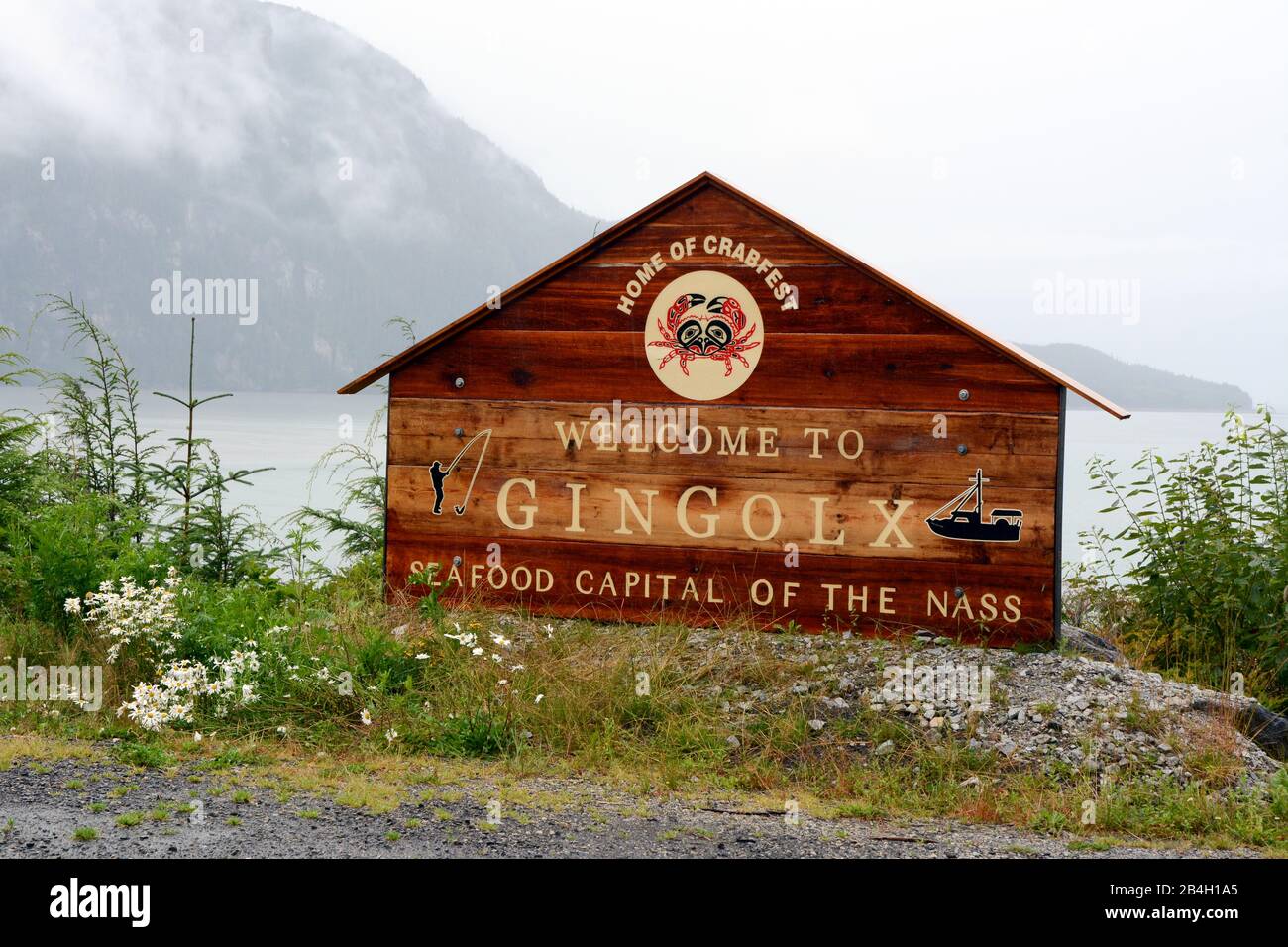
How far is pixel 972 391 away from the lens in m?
8.06

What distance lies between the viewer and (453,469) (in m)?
9.01

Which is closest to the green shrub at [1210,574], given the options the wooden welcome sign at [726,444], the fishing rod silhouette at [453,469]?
the wooden welcome sign at [726,444]

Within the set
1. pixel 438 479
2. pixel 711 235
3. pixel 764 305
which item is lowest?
pixel 438 479

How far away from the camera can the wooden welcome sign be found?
26.3 ft

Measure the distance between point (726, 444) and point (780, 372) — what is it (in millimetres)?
682

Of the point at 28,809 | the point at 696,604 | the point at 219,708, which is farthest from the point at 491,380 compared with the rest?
the point at 28,809

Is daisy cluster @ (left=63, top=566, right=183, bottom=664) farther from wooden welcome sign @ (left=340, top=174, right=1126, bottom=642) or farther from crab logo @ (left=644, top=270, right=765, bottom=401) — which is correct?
crab logo @ (left=644, top=270, right=765, bottom=401)

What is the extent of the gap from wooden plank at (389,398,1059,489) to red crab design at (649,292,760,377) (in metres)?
0.40

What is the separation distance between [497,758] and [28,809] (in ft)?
8.17

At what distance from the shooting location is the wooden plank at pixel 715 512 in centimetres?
805
